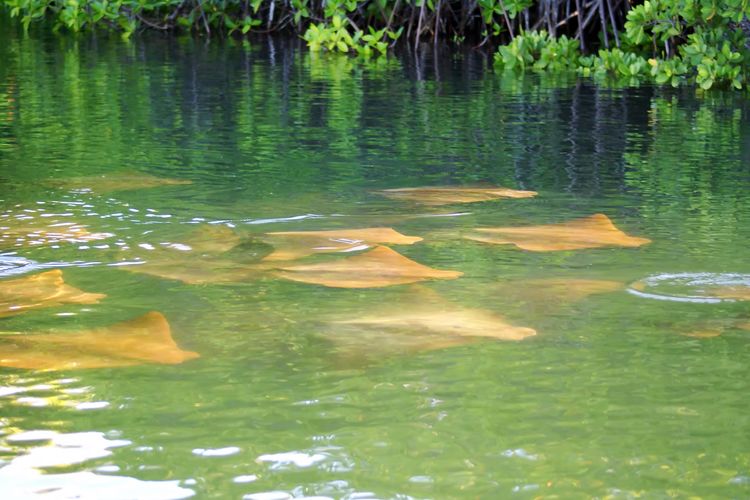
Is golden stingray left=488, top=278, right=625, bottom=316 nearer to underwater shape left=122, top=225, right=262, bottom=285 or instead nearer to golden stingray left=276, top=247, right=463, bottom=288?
golden stingray left=276, top=247, right=463, bottom=288

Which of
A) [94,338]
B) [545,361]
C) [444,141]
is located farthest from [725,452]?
[444,141]

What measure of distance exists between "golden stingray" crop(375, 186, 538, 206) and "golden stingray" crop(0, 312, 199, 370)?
2.18 m

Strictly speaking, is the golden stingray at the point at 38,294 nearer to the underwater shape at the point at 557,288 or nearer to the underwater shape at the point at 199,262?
the underwater shape at the point at 199,262

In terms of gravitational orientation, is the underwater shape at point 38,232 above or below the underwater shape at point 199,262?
above

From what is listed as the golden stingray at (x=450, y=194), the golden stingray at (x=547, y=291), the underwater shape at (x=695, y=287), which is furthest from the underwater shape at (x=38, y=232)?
the underwater shape at (x=695, y=287)

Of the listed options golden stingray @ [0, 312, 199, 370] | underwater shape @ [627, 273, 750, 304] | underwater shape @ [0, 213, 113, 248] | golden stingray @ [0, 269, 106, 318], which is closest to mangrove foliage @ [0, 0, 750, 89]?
underwater shape @ [627, 273, 750, 304]

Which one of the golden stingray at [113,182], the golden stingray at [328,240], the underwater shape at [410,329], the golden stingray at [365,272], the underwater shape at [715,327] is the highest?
the golden stingray at [113,182]

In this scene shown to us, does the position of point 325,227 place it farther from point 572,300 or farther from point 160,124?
point 160,124

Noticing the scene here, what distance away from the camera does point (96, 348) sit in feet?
11.0

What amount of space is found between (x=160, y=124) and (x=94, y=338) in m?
4.87

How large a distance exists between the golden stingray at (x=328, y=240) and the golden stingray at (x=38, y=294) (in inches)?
28.7

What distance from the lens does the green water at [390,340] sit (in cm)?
266

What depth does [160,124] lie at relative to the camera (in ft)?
26.8

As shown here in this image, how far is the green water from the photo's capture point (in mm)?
2656
